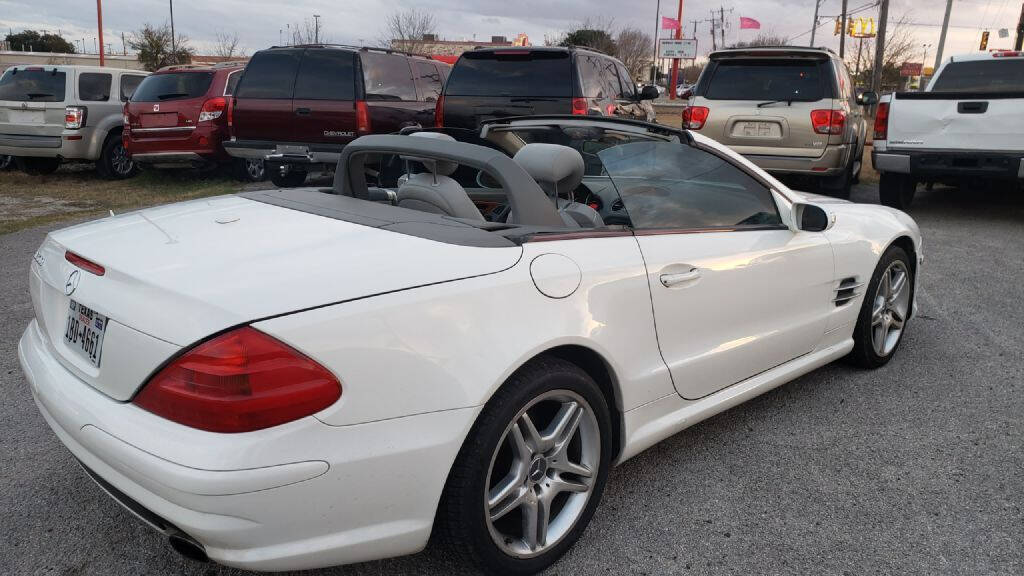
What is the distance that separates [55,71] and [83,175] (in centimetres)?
184

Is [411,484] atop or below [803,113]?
below

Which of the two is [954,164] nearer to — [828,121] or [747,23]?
[828,121]

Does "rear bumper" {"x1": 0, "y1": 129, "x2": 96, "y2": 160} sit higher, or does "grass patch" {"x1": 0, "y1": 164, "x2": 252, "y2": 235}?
"rear bumper" {"x1": 0, "y1": 129, "x2": 96, "y2": 160}

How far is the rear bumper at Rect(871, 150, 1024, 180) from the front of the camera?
791 centimetres

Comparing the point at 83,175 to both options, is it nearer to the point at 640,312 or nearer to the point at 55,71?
the point at 55,71

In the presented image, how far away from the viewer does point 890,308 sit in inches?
169

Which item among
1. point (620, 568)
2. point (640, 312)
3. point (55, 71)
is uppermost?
point (55, 71)

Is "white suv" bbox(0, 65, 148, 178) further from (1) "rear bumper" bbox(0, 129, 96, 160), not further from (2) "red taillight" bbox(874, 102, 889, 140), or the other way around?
(2) "red taillight" bbox(874, 102, 889, 140)

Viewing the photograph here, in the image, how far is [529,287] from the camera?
88.7 inches

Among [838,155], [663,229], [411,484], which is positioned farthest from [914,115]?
[411,484]

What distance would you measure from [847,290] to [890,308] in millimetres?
701

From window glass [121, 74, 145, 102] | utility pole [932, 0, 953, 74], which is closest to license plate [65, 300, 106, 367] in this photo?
window glass [121, 74, 145, 102]

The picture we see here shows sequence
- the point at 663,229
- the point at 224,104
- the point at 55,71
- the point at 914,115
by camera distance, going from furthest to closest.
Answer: the point at 55,71 → the point at 224,104 → the point at 914,115 → the point at 663,229

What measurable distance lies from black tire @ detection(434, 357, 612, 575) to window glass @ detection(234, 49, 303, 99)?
8.19 meters
